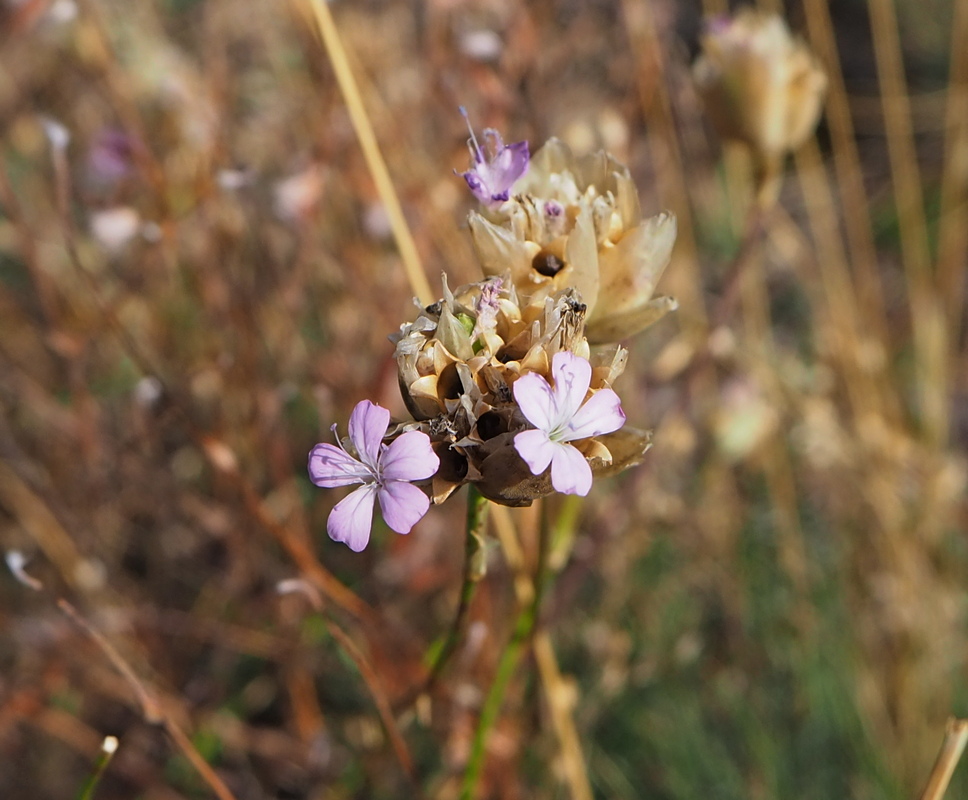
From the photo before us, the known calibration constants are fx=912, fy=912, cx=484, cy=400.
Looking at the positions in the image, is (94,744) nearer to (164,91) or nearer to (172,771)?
(172,771)

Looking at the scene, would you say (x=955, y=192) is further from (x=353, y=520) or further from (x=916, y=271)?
(x=353, y=520)

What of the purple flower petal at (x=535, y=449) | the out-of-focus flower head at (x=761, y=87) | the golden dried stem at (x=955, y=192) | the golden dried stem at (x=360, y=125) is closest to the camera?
the purple flower petal at (x=535, y=449)

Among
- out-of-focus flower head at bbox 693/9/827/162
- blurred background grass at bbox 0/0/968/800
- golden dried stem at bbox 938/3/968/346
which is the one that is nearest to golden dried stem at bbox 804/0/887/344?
blurred background grass at bbox 0/0/968/800

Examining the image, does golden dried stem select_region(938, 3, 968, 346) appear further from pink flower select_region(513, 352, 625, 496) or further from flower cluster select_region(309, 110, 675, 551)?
pink flower select_region(513, 352, 625, 496)

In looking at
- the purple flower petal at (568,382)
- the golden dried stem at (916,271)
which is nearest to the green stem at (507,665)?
the purple flower petal at (568,382)

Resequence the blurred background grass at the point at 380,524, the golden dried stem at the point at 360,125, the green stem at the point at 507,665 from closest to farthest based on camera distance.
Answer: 1. the green stem at the point at 507,665
2. the golden dried stem at the point at 360,125
3. the blurred background grass at the point at 380,524

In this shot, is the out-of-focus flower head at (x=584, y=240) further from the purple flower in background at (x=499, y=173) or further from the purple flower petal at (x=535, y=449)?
the purple flower petal at (x=535, y=449)

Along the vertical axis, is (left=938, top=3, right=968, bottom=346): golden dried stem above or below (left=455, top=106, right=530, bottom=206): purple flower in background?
above
